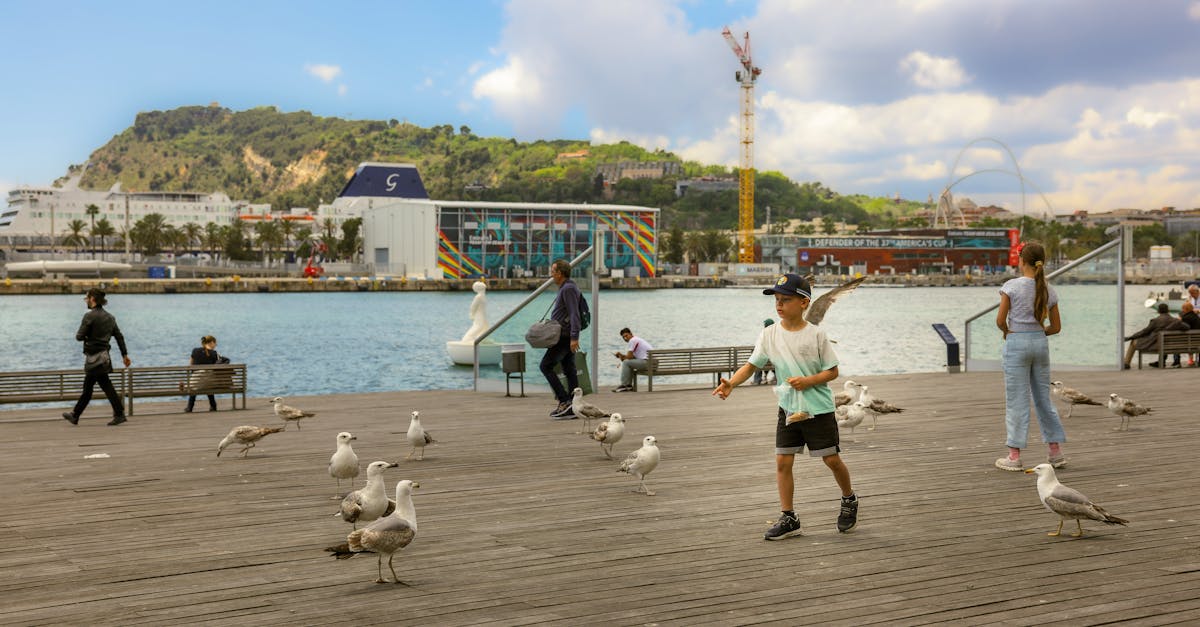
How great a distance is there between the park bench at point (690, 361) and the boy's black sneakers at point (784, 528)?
1039 cm

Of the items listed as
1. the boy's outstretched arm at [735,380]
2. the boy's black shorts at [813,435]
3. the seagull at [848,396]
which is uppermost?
the boy's outstretched arm at [735,380]

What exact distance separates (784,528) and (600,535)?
119 cm

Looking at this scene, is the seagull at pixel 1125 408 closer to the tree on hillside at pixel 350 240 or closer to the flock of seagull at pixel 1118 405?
the flock of seagull at pixel 1118 405

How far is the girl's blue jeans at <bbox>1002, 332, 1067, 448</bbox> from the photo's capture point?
8.80 m

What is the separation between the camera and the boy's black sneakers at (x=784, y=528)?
21.8ft

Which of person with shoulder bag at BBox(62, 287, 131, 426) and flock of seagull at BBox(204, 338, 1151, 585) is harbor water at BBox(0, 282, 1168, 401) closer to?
flock of seagull at BBox(204, 338, 1151, 585)

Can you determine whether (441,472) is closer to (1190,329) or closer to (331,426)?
(331,426)

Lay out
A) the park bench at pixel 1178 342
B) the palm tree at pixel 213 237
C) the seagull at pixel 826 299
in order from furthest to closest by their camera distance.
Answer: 1. the palm tree at pixel 213 237
2. the park bench at pixel 1178 342
3. the seagull at pixel 826 299

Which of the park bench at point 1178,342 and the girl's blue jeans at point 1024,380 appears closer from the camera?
the girl's blue jeans at point 1024,380

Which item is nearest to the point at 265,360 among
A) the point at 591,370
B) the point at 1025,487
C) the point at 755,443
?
the point at 591,370

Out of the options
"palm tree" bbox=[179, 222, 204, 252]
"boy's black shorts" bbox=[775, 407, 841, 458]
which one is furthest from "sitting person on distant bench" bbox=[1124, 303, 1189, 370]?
"palm tree" bbox=[179, 222, 204, 252]

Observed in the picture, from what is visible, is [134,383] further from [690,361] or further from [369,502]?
[369,502]

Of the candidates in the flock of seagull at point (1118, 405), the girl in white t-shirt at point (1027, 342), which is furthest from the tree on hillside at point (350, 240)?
the girl in white t-shirt at point (1027, 342)

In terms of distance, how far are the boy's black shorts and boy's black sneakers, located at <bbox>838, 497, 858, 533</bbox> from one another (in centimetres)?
52
